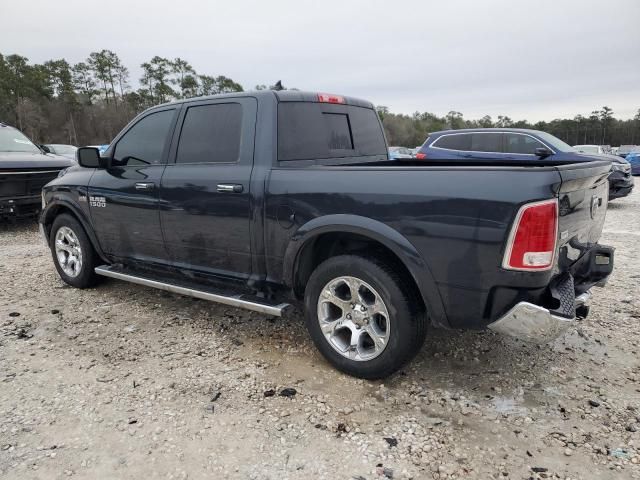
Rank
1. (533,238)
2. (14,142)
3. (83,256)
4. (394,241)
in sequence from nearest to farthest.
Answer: (533,238)
(394,241)
(83,256)
(14,142)

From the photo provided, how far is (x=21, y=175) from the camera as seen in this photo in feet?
26.1

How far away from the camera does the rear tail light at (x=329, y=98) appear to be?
382 centimetres

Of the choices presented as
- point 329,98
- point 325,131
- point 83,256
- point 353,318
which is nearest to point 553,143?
point 329,98

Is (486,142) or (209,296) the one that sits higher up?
(486,142)

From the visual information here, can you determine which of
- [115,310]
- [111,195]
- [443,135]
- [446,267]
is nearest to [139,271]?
[115,310]

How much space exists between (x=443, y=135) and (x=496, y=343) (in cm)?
751

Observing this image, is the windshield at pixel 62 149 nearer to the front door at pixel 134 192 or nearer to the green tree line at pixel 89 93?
the front door at pixel 134 192

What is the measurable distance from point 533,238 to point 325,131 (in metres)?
1.95

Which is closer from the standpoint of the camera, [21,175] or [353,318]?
[353,318]

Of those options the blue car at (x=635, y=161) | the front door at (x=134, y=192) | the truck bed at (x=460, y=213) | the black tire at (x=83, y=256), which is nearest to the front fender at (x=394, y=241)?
the truck bed at (x=460, y=213)

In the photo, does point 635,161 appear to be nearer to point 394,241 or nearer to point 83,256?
point 394,241

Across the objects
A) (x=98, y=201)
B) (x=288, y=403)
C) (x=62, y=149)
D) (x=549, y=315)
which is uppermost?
(x=62, y=149)

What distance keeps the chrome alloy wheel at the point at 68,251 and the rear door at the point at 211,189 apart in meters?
1.61

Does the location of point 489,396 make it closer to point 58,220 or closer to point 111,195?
point 111,195
